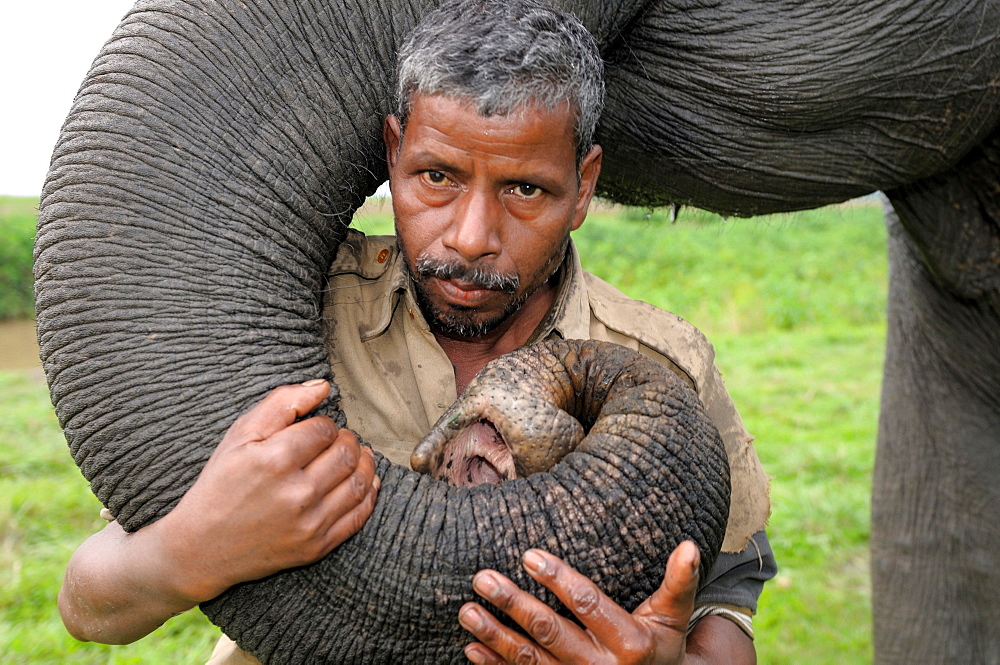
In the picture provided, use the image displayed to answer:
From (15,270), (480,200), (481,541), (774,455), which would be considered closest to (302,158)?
(480,200)

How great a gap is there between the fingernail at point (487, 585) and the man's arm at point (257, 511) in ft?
0.64

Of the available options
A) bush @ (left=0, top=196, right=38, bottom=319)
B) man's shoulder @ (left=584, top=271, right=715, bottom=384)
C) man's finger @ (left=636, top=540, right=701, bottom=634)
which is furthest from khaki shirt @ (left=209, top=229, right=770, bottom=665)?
bush @ (left=0, top=196, right=38, bottom=319)

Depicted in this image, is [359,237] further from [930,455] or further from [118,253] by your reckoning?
[930,455]

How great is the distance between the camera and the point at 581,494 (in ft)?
4.97

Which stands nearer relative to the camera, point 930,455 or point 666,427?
point 666,427

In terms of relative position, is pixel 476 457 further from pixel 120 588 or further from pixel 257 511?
pixel 120 588

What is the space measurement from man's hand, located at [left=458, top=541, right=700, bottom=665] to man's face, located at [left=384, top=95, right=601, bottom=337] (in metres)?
0.56

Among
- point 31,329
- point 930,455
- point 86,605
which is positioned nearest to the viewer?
point 86,605

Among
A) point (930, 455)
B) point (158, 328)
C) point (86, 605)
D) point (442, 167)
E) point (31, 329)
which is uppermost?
point (442, 167)

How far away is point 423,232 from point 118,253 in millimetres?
517

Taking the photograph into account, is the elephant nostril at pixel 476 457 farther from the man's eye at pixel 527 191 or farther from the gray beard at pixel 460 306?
the man's eye at pixel 527 191

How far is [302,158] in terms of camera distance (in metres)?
1.82

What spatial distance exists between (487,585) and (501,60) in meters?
0.88

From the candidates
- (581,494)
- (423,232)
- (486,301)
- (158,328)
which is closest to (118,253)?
(158,328)
